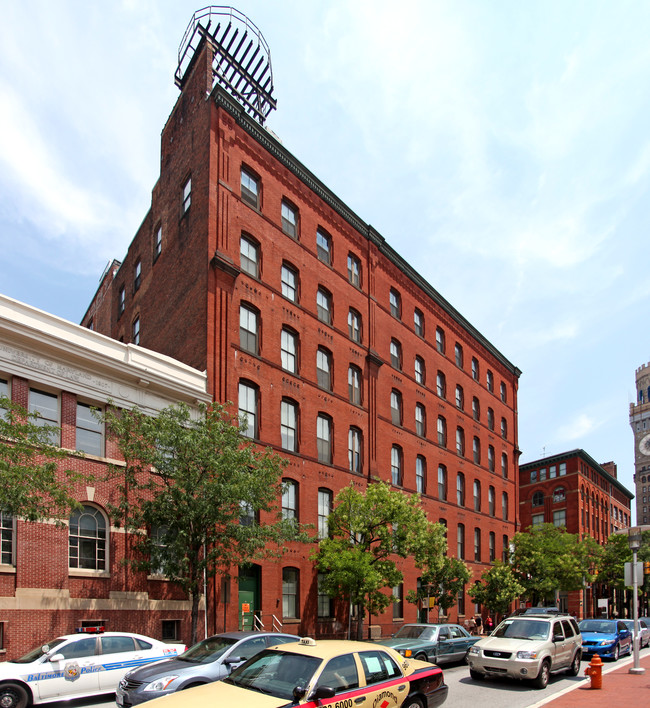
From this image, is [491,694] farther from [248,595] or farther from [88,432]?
[88,432]

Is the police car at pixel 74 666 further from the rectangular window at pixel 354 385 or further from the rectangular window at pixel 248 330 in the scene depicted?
A: the rectangular window at pixel 354 385

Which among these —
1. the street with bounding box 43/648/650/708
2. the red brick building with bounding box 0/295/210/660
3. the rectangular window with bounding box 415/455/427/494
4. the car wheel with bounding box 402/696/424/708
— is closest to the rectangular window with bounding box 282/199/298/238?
the red brick building with bounding box 0/295/210/660

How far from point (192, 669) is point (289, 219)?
79.0 ft

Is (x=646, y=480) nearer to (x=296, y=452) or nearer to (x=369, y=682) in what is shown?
(x=296, y=452)

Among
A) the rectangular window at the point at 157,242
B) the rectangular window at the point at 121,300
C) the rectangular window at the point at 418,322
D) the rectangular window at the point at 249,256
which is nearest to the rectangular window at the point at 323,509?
the rectangular window at the point at 249,256

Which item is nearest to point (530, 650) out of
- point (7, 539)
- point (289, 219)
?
point (7, 539)

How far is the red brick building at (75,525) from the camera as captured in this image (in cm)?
1959

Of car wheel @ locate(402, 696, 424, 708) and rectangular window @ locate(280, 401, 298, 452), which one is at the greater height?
rectangular window @ locate(280, 401, 298, 452)

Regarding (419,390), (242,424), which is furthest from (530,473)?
(242,424)

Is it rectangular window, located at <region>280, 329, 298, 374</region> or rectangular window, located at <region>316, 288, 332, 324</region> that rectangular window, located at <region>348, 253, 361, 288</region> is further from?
rectangular window, located at <region>280, 329, 298, 374</region>

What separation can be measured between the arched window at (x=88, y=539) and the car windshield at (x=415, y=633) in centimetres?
969

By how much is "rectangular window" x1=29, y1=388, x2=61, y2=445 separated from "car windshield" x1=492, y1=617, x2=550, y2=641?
14119mm

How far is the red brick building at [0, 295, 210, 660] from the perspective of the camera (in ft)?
64.3

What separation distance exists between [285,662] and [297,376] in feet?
72.0
